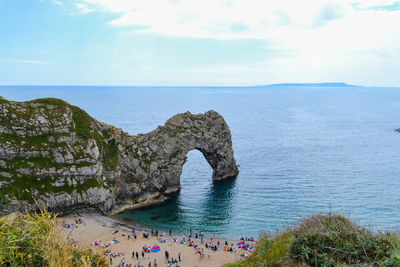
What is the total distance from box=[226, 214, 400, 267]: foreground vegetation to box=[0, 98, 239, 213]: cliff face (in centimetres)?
3234

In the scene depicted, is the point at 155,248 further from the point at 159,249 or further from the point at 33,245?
the point at 33,245

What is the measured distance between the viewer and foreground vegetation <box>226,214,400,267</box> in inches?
481

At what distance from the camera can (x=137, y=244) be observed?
39.0 meters

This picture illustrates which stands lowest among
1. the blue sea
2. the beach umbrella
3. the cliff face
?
the beach umbrella

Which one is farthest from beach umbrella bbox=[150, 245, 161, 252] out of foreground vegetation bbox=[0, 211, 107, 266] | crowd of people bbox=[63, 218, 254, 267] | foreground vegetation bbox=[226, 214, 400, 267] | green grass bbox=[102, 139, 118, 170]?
foreground vegetation bbox=[0, 211, 107, 266]

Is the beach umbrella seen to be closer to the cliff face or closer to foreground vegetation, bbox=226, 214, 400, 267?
the cliff face

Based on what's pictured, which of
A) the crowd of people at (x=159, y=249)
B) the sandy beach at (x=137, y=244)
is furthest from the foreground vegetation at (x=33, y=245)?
the sandy beach at (x=137, y=244)

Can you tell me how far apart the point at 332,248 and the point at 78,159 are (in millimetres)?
41444

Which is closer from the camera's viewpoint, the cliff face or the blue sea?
the cliff face

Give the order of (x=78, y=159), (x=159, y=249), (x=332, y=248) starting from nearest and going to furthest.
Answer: (x=332, y=248) → (x=159, y=249) → (x=78, y=159)

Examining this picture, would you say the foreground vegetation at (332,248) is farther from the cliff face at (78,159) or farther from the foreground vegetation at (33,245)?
the cliff face at (78,159)

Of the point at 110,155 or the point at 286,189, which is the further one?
the point at 286,189

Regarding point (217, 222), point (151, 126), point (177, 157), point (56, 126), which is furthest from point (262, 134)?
point (56, 126)

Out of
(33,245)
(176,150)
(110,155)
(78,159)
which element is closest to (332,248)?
(33,245)
